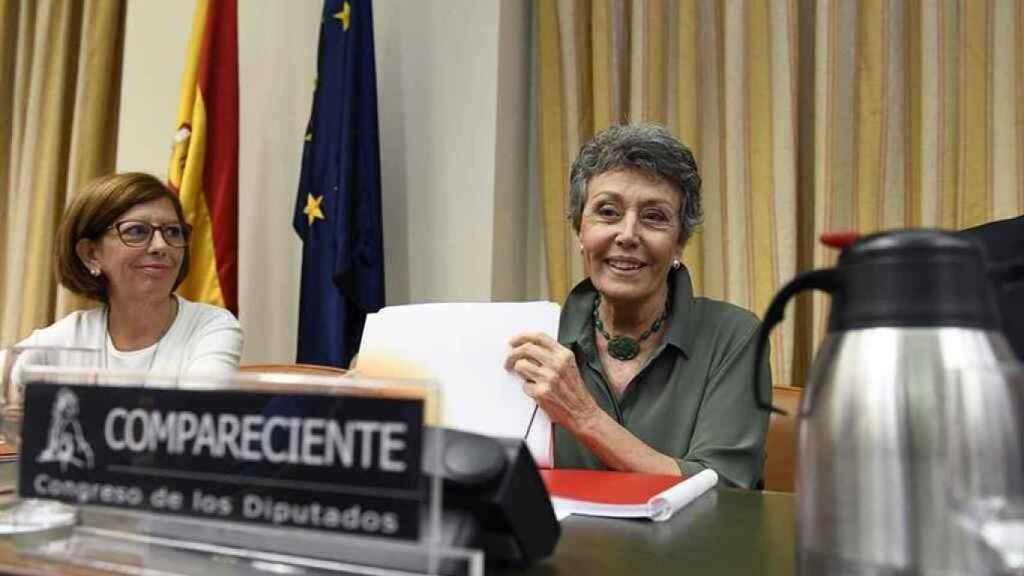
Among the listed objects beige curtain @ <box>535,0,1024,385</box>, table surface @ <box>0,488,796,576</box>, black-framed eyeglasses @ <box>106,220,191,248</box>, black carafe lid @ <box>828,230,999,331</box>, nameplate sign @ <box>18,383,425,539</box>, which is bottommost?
table surface @ <box>0,488,796,576</box>

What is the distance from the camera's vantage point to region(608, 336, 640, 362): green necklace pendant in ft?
4.80

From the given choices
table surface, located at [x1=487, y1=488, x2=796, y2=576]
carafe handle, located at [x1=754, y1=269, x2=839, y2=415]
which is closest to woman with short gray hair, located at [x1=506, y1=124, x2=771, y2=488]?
table surface, located at [x1=487, y1=488, x2=796, y2=576]

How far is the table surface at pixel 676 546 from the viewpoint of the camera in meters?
0.57

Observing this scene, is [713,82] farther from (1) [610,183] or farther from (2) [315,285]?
(2) [315,285]

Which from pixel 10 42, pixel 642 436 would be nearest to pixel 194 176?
pixel 10 42

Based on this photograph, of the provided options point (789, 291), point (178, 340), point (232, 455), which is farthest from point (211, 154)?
point (789, 291)

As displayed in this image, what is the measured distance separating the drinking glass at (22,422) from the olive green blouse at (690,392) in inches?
30.2

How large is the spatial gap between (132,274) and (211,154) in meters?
0.82

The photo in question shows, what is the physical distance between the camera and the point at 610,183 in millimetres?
1439

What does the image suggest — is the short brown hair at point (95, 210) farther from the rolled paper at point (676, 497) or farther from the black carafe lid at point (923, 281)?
the black carafe lid at point (923, 281)

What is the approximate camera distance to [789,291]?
1.55 ft

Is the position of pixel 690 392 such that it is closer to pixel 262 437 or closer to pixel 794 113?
pixel 262 437

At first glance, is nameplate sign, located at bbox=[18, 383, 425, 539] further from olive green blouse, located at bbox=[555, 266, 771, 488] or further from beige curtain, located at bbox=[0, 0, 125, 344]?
beige curtain, located at bbox=[0, 0, 125, 344]

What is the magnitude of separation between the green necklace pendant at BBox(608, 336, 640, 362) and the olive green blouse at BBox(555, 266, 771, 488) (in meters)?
0.03
